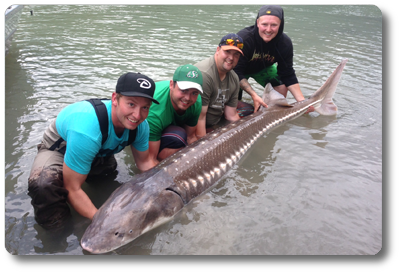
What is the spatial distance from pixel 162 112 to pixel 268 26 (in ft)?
9.63

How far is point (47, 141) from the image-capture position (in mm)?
3336

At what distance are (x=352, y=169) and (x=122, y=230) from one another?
3563 mm

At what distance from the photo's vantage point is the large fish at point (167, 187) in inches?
108

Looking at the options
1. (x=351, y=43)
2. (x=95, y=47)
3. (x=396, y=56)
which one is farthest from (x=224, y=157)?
(x=351, y=43)

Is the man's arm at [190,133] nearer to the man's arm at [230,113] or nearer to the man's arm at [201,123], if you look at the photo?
the man's arm at [201,123]

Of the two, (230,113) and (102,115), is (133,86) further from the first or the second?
(230,113)

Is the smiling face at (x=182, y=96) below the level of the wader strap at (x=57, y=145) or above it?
above

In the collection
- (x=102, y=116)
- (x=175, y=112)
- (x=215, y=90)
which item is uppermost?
(x=102, y=116)

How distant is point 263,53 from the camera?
6.25 meters

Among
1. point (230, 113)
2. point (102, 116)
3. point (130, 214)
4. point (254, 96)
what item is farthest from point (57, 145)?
point (254, 96)

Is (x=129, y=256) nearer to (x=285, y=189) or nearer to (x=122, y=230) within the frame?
(x=122, y=230)

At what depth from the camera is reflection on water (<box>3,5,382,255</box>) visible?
10.4 feet

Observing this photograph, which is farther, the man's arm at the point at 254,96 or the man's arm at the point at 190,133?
the man's arm at the point at 254,96

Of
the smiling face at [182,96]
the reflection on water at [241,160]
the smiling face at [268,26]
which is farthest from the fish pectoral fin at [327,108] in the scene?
the smiling face at [182,96]
